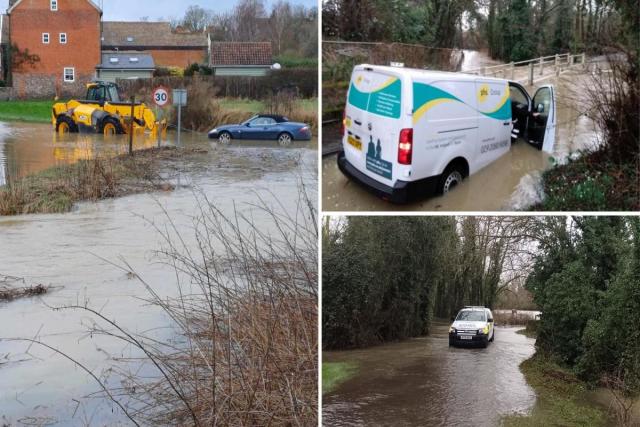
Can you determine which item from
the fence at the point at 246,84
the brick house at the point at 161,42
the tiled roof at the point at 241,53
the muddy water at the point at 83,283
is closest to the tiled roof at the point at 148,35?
the brick house at the point at 161,42

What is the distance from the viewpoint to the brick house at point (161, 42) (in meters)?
53.3

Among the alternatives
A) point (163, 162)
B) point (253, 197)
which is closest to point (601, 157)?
point (253, 197)

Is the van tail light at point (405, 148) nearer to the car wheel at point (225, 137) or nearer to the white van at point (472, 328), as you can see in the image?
the white van at point (472, 328)

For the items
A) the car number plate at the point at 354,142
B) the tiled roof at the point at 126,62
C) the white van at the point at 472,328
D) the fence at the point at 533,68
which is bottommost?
the white van at the point at 472,328

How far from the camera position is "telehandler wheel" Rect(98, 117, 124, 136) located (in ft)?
92.9

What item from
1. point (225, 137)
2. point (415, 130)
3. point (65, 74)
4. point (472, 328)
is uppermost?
point (65, 74)

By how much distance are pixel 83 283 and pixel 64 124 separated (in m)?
22.9

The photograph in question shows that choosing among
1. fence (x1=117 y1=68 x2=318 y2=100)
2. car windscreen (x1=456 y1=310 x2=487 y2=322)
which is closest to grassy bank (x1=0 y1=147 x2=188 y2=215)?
car windscreen (x1=456 y1=310 x2=487 y2=322)

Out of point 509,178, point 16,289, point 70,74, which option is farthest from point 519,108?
point 70,74

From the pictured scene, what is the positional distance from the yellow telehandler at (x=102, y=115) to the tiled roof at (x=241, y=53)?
13.2 meters

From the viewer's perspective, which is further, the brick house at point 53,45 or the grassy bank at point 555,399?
the brick house at point 53,45

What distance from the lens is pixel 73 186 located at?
15328mm

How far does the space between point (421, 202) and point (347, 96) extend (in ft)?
1.82

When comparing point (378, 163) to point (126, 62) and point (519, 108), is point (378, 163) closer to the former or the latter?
point (519, 108)
